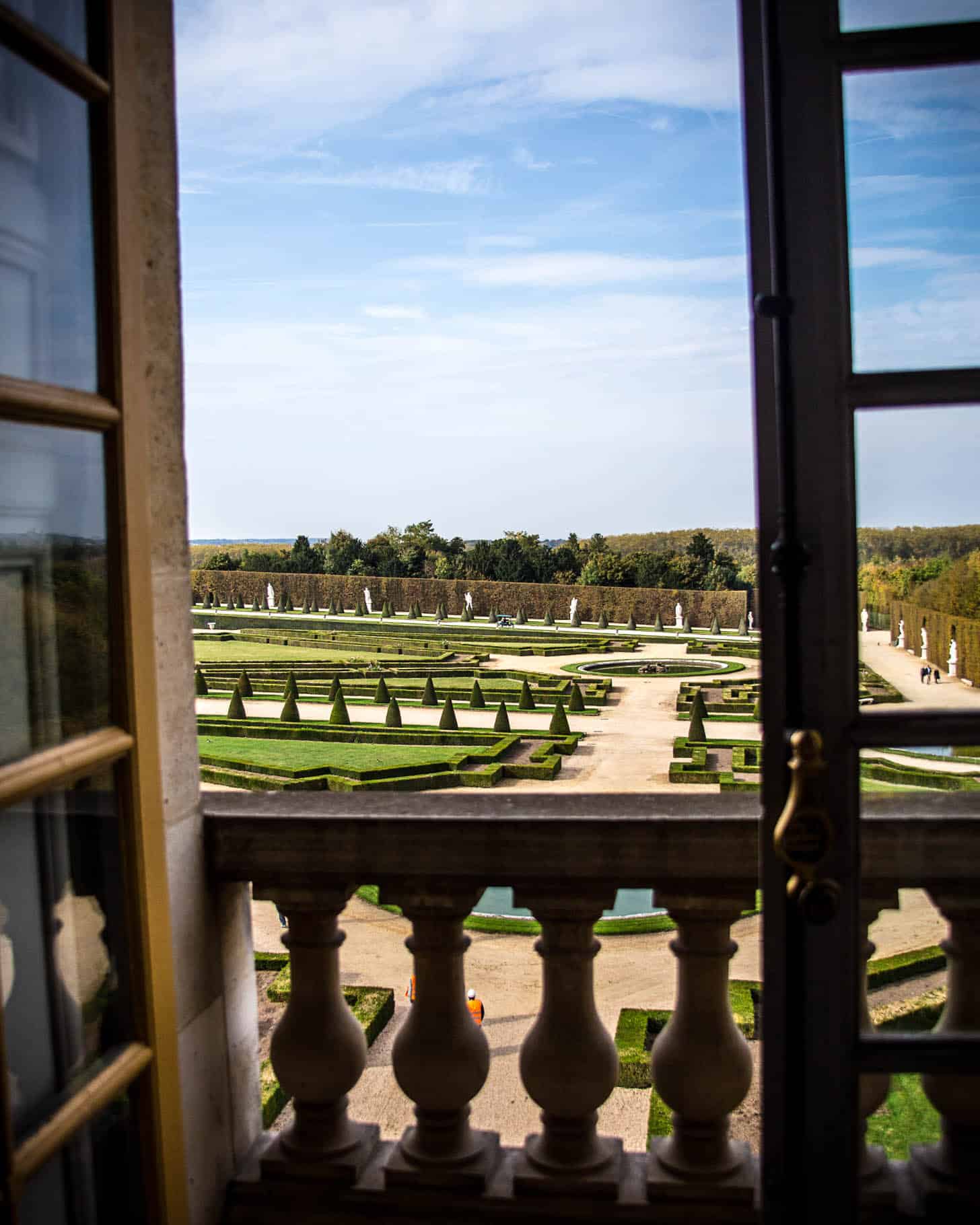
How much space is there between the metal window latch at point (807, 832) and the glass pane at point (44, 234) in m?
1.04

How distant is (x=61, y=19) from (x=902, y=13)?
106cm

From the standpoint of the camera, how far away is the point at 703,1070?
178 cm

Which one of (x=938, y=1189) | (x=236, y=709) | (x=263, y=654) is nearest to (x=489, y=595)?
(x=263, y=654)

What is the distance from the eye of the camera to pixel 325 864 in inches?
72.6

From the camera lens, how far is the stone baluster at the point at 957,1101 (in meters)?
1.48

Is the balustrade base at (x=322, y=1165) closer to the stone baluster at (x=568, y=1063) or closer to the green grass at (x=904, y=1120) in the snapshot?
the stone baluster at (x=568, y=1063)

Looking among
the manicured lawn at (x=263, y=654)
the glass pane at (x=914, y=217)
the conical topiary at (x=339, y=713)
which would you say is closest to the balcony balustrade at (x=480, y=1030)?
the glass pane at (x=914, y=217)

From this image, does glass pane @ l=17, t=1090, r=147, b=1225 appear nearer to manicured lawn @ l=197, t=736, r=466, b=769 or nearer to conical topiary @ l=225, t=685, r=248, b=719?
manicured lawn @ l=197, t=736, r=466, b=769

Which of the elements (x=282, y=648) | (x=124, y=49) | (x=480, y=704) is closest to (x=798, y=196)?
(x=124, y=49)

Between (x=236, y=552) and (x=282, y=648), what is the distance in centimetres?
1938

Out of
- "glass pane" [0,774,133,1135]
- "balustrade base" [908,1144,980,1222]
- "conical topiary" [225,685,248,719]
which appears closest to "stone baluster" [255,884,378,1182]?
"glass pane" [0,774,133,1135]

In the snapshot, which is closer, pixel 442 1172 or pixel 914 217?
pixel 914 217

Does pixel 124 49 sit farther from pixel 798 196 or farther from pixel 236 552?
pixel 236 552

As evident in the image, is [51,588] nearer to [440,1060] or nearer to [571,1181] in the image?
[440,1060]
